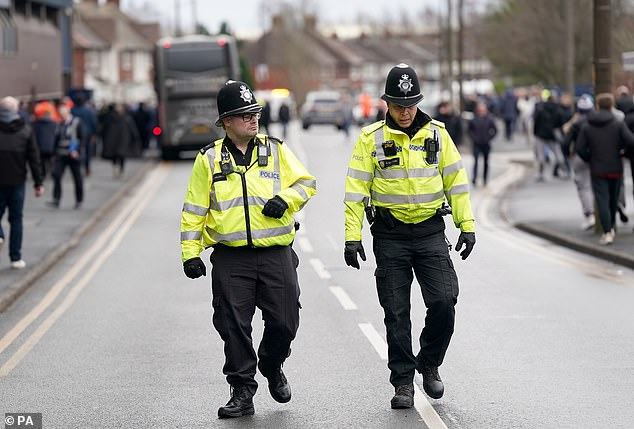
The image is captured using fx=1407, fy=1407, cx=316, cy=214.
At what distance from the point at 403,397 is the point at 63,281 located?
794cm

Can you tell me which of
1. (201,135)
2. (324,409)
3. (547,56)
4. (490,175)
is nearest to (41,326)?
(324,409)

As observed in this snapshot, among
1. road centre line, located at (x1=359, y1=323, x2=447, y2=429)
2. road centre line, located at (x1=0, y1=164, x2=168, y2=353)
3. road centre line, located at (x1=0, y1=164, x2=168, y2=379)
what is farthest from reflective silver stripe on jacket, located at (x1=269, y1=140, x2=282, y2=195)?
road centre line, located at (x1=0, y1=164, x2=168, y2=353)

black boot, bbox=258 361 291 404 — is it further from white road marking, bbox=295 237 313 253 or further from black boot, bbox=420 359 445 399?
white road marking, bbox=295 237 313 253

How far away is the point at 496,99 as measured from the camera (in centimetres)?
5600

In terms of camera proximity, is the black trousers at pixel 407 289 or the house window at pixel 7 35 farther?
the house window at pixel 7 35

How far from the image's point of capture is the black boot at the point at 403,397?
25.6ft

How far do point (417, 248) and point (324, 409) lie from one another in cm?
105

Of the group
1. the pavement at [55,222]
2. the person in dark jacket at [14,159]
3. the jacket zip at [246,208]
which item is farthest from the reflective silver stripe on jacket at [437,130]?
the person in dark jacket at [14,159]

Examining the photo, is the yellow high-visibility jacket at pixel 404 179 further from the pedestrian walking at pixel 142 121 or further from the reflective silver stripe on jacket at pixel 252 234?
the pedestrian walking at pixel 142 121

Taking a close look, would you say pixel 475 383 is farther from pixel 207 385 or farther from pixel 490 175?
pixel 490 175

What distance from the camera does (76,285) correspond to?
1470 centimetres

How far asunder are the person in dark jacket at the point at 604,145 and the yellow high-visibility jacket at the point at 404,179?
28.9 ft

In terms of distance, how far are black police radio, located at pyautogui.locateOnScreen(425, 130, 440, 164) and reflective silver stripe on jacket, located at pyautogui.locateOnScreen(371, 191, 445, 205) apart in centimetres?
19

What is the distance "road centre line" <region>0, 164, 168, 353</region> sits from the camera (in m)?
11.3
